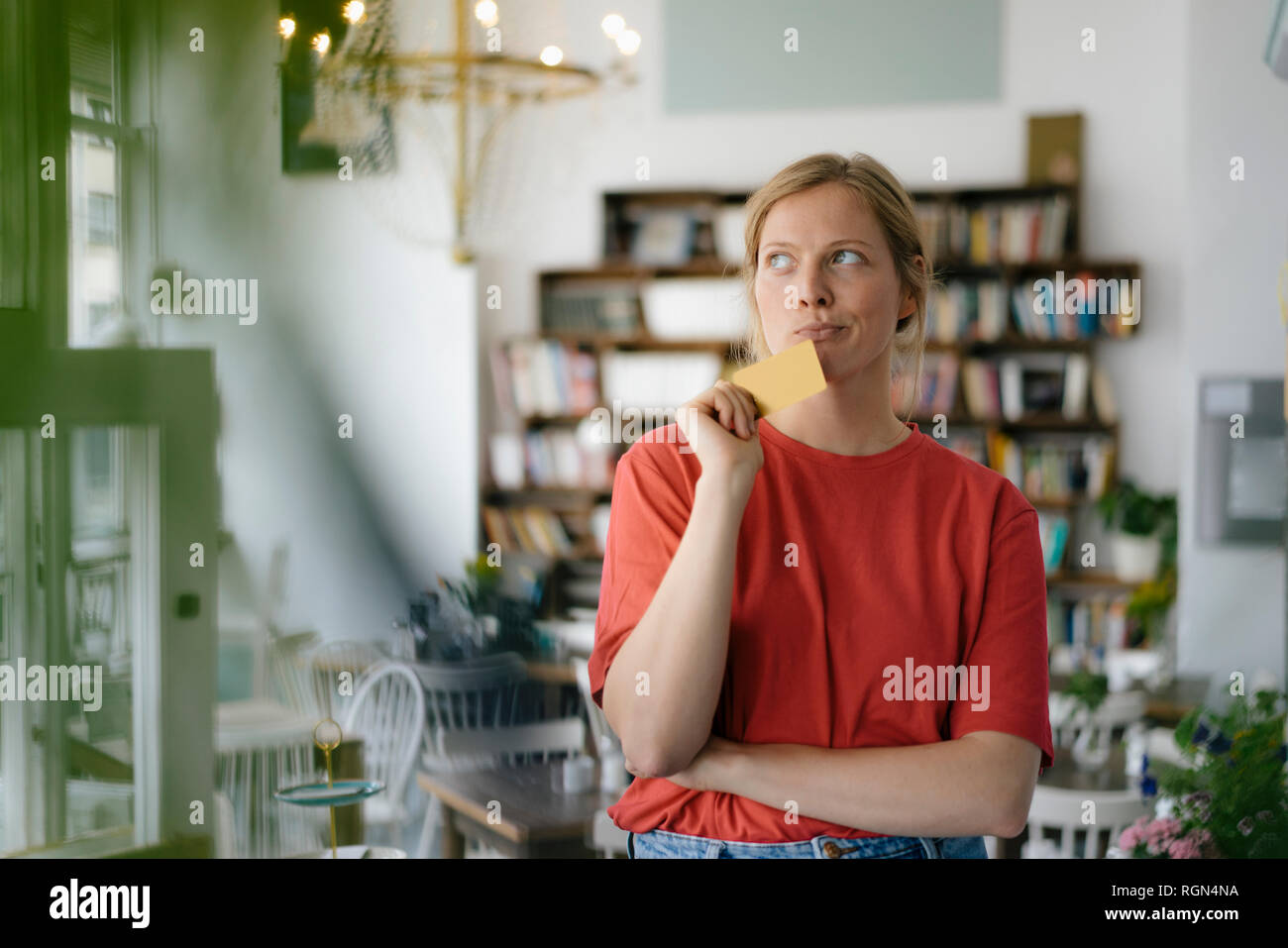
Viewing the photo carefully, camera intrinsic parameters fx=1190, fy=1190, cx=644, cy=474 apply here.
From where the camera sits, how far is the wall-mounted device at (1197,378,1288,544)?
4.11 m

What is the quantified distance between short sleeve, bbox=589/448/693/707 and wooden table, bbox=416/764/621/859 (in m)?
1.69

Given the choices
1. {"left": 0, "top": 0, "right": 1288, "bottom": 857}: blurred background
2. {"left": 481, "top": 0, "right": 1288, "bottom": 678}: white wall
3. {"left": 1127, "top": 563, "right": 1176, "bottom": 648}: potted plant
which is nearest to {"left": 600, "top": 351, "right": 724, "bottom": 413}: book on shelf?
{"left": 0, "top": 0, "right": 1288, "bottom": 857}: blurred background

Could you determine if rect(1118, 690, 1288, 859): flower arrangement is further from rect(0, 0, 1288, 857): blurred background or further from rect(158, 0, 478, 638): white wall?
rect(158, 0, 478, 638): white wall

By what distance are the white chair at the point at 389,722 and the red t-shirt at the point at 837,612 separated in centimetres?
243

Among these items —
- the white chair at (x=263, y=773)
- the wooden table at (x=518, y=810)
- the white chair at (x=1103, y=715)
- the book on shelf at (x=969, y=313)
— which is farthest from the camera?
the book on shelf at (x=969, y=313)

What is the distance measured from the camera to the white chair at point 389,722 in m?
3.45

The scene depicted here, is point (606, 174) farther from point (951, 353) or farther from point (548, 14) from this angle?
point (951, 353)

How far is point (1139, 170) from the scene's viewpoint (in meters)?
4.89

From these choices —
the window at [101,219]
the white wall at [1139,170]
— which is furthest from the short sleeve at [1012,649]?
the white wall at [1139,170]

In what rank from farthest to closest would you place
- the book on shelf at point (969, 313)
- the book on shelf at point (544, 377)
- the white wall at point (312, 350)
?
the book on shelf at point (544, 377), the book on shelf at point (969, 313), the white wall at point (312, 350)

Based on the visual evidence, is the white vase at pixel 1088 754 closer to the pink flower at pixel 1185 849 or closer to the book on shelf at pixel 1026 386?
the pink flower at pixel 1185 849

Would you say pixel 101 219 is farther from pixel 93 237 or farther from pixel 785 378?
pixel 785 378

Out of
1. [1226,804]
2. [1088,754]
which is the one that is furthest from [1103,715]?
[1226,804]
